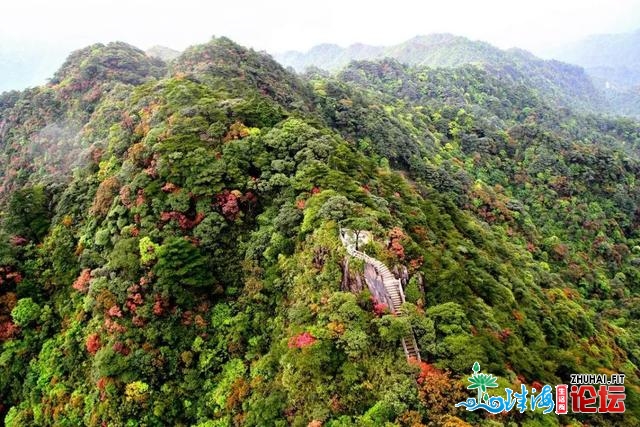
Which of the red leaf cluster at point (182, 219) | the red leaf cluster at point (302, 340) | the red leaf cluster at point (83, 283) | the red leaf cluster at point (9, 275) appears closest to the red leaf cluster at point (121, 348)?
the red leaf cluster at point (83, 283)

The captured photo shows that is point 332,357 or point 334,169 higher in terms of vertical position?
point 334,169

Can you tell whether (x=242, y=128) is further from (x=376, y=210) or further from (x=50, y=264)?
(x=50, y=264)

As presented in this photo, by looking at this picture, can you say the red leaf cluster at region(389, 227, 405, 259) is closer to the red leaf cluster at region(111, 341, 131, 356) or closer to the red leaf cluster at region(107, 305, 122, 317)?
the red leaf cluster at region(111, 341, 131, 356)

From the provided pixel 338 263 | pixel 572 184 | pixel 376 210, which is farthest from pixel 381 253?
pixel 572 184

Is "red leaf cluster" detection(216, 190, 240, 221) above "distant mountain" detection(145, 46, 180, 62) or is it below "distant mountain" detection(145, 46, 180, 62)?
below

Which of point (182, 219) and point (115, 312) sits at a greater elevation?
point (182, 219)

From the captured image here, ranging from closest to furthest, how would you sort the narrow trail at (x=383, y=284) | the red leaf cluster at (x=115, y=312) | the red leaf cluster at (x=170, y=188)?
1. the narrow trail at (x=383, y=284)
2. the red leaf cluster at (x=115, y=312)
3. the red leaf cluster at (x=170, y=188)

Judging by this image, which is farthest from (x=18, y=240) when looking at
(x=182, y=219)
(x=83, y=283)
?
(x=182, y=219)

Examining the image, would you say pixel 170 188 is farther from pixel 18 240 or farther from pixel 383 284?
pixel 383 284

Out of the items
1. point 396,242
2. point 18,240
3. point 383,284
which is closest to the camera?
point 383,284

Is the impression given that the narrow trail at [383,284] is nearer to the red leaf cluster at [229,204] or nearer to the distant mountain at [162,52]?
the red leaf cluster at [229,204]

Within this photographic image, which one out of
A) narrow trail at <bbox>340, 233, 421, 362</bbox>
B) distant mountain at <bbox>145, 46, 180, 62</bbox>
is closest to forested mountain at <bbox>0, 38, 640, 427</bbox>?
narrow trail at <bbox>340, 233, 421, 362</bbox>
